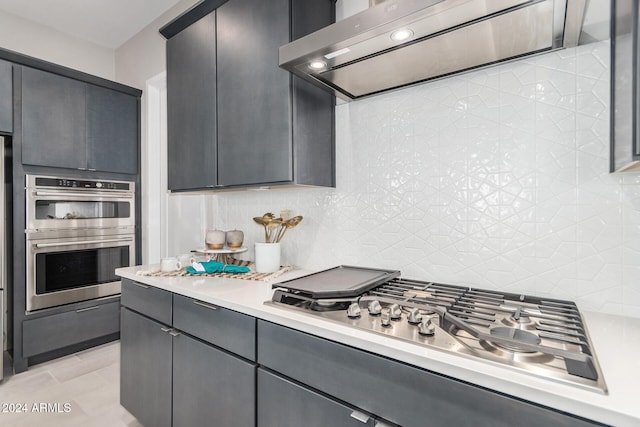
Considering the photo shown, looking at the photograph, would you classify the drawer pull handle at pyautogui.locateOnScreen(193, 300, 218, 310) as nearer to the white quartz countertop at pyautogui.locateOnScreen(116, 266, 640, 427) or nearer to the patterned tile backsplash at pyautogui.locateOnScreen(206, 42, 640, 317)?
the white quartz countertop at pyautogui.locateOnScreen(116, 266, 640, 427)

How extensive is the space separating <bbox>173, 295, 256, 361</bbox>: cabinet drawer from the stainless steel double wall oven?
1767 millimetres

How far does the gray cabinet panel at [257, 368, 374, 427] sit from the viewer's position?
97 centimetres

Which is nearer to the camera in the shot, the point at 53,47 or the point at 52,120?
the point at 52,120

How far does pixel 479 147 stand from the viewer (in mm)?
1336

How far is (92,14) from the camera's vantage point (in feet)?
9.61

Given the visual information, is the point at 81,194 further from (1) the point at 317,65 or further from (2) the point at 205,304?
(1) the point at 317,65

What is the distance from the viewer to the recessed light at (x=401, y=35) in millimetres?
1064

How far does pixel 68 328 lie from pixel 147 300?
5.13 feet

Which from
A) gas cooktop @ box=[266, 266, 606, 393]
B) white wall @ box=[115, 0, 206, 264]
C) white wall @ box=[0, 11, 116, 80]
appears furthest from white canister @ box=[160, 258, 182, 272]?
white wall @ box=[0, 11, 116, 80]

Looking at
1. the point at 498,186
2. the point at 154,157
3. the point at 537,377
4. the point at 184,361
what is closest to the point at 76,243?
the point at 154,157

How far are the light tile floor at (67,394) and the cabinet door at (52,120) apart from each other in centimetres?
159

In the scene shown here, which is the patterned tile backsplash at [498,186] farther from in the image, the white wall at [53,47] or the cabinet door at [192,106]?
the white wall at [53,47]

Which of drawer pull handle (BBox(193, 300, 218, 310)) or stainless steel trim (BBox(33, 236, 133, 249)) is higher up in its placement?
stainless steel trim (BBox(33, 236, 133, 249))

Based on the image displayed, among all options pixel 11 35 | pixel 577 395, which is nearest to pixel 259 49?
pixel 577 395
